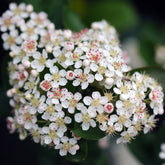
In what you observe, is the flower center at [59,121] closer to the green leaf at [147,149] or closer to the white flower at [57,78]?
the white flower at [57,78]

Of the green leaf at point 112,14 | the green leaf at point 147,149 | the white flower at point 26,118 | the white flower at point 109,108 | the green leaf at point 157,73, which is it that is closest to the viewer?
the white flower at point 109,108

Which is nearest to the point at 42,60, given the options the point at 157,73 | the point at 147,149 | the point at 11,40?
the point at 11,40

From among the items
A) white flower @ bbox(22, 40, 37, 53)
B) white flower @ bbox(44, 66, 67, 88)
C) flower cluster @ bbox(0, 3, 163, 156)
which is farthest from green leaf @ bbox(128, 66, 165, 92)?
white flower @ bbox(22, 40, 37, 53)

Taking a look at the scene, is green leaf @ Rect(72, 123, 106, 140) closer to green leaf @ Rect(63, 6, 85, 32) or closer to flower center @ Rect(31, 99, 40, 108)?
flower center @ Rect(31, 99, 40, 108)

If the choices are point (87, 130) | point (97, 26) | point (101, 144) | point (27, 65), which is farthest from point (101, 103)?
point (101, 144)

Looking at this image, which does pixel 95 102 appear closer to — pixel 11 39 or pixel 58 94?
pixel 58 94

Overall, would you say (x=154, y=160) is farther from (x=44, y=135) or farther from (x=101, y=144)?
(x=44, y=135)

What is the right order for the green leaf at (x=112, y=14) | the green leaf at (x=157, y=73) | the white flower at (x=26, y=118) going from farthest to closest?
1. the green leaf at (x=112, y=14)
2. the green leaf at (x=157, y=73)
3. the white flower at (x=26, y=118)

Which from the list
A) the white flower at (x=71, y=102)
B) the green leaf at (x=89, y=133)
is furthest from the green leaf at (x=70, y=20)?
the green leaf at (x=89, y=133)
